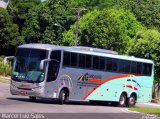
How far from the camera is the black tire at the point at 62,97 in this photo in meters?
27.6

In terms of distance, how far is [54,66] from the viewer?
27.1m

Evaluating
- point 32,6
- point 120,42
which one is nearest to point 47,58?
point 120,42

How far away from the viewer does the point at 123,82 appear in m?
32.2

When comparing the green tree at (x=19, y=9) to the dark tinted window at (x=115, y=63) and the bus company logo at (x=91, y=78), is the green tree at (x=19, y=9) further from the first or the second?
the bus company logo at (x=91, y=78)

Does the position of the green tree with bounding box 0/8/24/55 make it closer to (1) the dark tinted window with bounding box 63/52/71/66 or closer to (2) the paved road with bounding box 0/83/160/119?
(1) the dark tinted window with bounding box 63/52/71/66

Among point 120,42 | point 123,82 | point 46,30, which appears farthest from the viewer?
point 46,30

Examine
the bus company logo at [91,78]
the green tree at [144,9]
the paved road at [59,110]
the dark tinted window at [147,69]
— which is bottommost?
the paved road at [59,110]

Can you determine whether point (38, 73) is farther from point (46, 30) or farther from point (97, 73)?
point (46, 30)

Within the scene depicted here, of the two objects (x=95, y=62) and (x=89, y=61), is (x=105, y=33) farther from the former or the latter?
(x=89, y=61)

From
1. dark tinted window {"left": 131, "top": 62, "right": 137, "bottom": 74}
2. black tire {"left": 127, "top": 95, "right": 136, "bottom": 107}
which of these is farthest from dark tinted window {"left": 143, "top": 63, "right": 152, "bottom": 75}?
black tire {"left": 127, "top": 95, "right": 136, "bottom": 107}

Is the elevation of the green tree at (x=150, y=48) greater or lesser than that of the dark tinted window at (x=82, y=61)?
greater

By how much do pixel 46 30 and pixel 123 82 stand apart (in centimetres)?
5293

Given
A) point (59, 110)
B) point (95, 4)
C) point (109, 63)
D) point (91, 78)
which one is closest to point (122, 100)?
point (109, 63)

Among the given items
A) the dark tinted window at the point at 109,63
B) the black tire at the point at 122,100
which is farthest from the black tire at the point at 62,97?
the black tire at the point at 122,100
